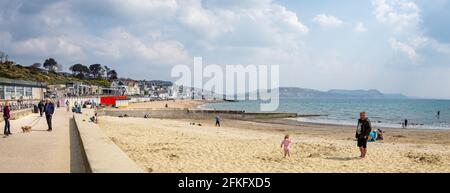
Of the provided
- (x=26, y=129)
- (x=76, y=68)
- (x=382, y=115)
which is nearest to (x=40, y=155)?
(x=26, y=129)

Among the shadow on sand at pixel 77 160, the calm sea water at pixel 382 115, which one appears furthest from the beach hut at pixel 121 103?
the shadow on sand at pixel 77 160

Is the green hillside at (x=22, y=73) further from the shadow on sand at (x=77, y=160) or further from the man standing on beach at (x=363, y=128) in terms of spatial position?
the man standing on beach at (x=363, y=128)

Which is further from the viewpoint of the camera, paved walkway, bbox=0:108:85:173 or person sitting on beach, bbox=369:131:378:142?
person sitting on beach, bbox=369:131:378:142

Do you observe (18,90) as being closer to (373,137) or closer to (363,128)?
(373,137)

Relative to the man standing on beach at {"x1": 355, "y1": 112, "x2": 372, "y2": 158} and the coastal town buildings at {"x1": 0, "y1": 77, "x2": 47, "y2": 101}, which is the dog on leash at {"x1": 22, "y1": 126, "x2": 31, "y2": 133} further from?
the coastal town buildings at {"x1": 0, "y1": 77, "x2": 47, "y2": 101}

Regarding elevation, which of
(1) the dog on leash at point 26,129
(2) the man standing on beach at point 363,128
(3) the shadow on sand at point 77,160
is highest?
(2) the man standing on beach at point 363,128

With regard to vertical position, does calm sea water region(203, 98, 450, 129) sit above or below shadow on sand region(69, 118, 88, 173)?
below

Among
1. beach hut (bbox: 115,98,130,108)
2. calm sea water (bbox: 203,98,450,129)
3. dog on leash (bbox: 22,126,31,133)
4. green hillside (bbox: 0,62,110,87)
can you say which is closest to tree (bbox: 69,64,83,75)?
green hillside (bbox: 0,62,110,87)

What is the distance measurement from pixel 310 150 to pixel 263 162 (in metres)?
4.30

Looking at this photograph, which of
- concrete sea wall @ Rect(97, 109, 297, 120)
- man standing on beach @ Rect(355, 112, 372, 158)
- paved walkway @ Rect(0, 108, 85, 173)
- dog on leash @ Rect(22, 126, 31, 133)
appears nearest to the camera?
paved walkway @ Rect(0, 108, 85, 173)

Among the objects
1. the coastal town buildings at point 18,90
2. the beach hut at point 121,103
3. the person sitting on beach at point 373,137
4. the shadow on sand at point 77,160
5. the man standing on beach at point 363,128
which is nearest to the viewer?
the shadow on sand at point 77,160

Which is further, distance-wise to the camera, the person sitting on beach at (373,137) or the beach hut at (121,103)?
the beach hut at (121,103)

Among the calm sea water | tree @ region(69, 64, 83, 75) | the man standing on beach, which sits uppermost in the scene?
tree @ region(69, 64, 83, 75)
